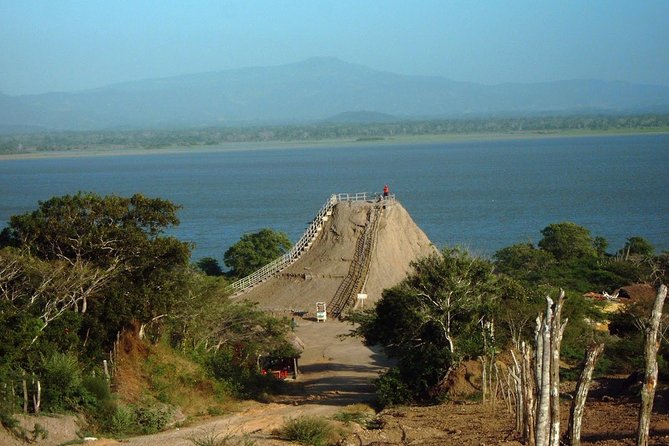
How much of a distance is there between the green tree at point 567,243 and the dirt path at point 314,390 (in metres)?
23.5

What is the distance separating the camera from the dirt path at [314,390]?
846 inches

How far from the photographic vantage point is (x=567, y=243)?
199 ft

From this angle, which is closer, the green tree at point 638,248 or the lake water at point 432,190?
the green tree at point 638,248

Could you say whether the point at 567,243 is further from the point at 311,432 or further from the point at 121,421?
the point at 311,432

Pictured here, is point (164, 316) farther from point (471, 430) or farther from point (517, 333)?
point (471, 430)

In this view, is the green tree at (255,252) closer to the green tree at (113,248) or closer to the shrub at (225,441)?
the green tree at (113,248)

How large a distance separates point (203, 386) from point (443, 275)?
6.65m

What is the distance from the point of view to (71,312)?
24.8 metres

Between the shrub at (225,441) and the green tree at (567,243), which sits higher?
the shrub at (225,441)

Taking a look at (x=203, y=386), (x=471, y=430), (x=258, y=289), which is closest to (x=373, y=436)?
(x=471, y=430)

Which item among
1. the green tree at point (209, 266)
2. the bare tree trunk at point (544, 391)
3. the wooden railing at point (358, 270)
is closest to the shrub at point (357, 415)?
the bare tree trunk at point (544, 391)

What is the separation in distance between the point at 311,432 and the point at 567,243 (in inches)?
1712

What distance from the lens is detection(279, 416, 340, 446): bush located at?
19406mm

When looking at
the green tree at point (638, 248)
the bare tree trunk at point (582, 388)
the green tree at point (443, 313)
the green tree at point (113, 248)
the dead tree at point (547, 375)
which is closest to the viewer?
the dead tree at point (547, 375)
